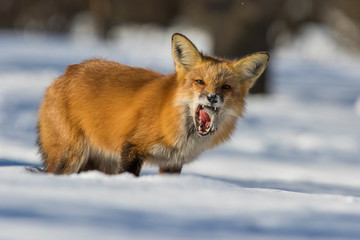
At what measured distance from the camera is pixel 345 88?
14414 millimetres

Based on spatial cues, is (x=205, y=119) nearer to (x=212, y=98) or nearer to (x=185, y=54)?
(x=212, y=98)

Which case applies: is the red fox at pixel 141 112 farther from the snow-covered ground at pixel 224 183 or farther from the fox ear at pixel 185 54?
the snow-covered ground at pixel 224 183

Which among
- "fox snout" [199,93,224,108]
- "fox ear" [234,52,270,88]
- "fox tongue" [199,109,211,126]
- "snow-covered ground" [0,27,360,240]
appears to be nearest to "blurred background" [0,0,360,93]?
"snow-covered ground" [0,27,360,240]

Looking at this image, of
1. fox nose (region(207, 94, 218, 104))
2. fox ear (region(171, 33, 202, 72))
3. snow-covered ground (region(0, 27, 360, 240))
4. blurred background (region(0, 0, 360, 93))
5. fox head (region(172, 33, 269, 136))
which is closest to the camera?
snow-covered ground (region(0, 27, 360, 240))

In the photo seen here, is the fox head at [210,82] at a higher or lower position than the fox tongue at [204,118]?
higher

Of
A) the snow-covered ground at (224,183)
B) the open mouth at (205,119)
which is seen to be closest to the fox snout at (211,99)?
the open mouth at (205,119)

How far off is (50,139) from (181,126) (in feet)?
3.72

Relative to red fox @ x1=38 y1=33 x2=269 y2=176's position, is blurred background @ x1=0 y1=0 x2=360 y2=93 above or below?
above

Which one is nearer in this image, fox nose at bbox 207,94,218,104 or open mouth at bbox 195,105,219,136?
fox nose at bbox 207,94,218,104

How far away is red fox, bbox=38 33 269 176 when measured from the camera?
4.18 metres

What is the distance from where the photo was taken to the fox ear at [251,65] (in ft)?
14.5

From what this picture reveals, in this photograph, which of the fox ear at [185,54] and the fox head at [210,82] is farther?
the fox ear at [185,54]

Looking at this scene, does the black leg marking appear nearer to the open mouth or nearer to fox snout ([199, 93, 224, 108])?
the open mouth

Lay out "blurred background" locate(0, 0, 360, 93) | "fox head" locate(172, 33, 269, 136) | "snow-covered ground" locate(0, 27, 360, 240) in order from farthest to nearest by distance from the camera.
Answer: "blurred background" locate(0, 0, 360, 93) < "fox head" locate(172, 33, 269, 136) < "snow-covered ground" locate(0, 27, 360, 240)
